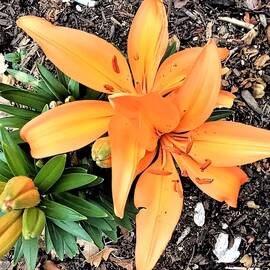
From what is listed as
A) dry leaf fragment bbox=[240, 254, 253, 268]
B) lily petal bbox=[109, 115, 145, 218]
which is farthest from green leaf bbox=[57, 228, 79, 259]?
dry leaf fragment bbox=[240, 254, 253, 268]

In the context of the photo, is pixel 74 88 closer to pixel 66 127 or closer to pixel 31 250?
pixel 66 127

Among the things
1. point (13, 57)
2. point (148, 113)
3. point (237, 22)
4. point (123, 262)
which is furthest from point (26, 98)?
point (237, 22)

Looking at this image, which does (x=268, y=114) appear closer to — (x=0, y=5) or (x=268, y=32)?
(x=268, y=32)

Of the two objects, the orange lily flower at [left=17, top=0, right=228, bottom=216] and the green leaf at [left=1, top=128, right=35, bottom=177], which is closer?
the orange lily flower at [left=17, top=0, right=228, bottom=216]

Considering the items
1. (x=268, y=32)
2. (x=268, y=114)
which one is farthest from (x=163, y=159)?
(x=268, y=32)

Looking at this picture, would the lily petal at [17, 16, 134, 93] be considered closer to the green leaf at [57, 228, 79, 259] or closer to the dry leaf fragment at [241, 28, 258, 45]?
the green leaf at [57, 228, 79, 259]

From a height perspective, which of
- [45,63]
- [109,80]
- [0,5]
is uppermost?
[109,80]

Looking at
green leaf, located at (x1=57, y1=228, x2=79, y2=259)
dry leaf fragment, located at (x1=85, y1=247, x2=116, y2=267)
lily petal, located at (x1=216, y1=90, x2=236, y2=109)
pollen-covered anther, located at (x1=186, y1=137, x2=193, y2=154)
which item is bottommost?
dry leaf fragment, located at (x1=85, y1=247, x2=116, y2=267)
